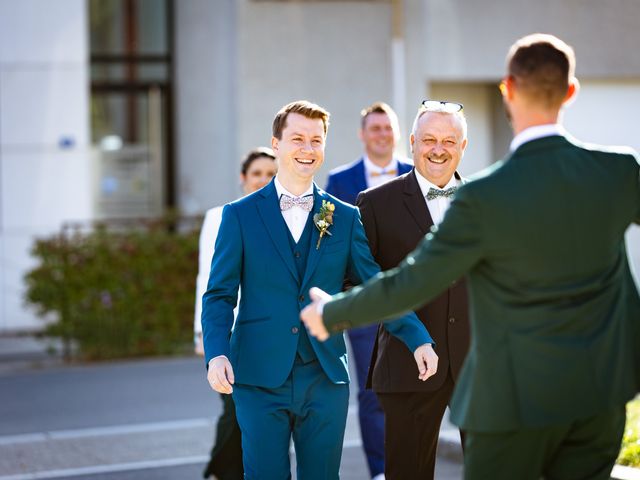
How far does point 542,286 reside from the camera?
3787 mm

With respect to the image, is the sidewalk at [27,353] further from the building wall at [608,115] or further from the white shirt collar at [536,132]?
the white shirt collar at [536,132]

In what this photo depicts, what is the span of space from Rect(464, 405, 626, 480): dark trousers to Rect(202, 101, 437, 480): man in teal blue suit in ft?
4.56

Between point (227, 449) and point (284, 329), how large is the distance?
2312mm

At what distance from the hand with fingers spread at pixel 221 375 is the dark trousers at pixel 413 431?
3.57 feet

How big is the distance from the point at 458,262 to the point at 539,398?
0.50 metres

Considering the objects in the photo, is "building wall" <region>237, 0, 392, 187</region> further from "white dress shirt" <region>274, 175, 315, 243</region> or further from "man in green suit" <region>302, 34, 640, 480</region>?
"man in green suit" <region>302, 34, 640, 480</region>

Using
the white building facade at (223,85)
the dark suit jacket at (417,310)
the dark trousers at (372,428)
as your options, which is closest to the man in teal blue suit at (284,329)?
the dark suit jacket at (417,310)

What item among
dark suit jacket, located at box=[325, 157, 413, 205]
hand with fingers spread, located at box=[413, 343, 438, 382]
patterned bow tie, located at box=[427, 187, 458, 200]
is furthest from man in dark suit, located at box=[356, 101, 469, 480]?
dark suit jacket, located at box=[325, 157, 413, 205]

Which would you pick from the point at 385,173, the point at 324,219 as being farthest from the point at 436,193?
the point at 385,173

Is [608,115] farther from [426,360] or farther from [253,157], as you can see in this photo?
[426,360]

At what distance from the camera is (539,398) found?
3.79m

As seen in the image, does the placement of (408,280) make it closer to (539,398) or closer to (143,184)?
(539,398)

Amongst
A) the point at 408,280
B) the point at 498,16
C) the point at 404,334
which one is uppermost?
the point at 498,16

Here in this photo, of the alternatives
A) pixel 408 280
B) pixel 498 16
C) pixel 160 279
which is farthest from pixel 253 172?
pixel 498 16
